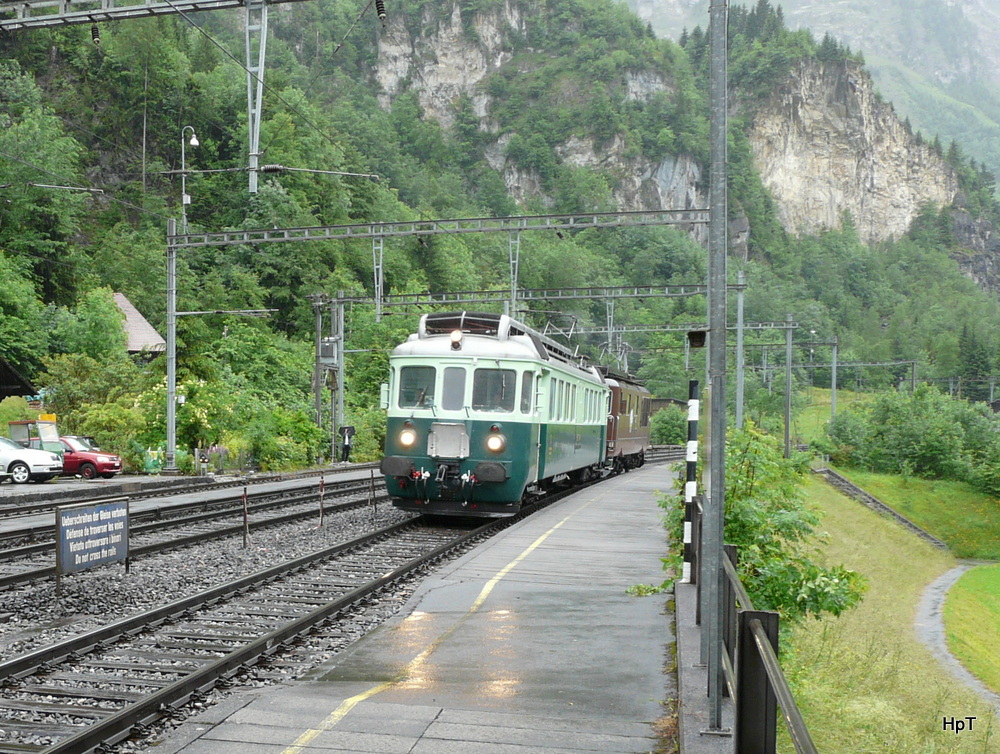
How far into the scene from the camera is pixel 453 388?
1969 centimetres

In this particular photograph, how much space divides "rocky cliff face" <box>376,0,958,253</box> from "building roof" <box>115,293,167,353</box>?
93.7 metres

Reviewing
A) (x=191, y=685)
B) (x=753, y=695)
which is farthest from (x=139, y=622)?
(x=753, y=695)

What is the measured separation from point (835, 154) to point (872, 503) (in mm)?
140638

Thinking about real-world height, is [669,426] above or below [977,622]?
above

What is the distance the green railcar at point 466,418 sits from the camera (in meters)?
19.3

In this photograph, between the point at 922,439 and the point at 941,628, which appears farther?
the point at 922,439

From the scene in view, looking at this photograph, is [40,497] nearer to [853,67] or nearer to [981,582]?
[981,582]

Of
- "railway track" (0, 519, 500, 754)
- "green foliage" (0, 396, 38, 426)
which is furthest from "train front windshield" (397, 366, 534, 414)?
"green foliage" (0, 396, 38, 426)

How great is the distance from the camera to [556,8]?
170 meters

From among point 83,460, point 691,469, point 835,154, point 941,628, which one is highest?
point 835,154

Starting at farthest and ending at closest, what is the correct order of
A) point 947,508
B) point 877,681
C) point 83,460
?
point 947,508, point 83,460, point 877,681

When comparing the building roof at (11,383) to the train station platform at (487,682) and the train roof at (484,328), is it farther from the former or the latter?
the train station platform at (487,682)

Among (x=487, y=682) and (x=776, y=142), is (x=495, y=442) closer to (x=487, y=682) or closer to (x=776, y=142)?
(x=487, y=682)

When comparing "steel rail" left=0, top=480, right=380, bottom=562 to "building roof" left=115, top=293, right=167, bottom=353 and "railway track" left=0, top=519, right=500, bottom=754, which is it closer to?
"railway track" left=0, top=519, right=500, bottom=754
